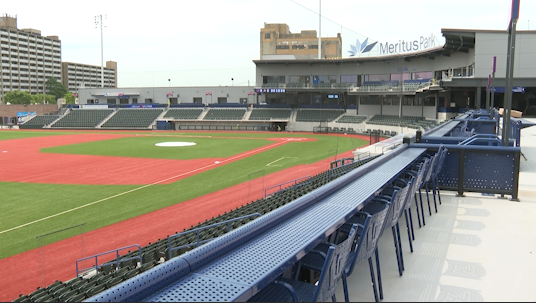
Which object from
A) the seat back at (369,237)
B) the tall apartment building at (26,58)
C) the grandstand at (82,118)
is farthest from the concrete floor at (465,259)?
the tall apartment building at (26,58)

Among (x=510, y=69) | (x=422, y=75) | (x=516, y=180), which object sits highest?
(x=422, y=75)

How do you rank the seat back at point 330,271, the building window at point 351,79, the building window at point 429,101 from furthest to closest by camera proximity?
the building window at point 351,79 < the building window at point 429,101 < the seat back at point 330,271

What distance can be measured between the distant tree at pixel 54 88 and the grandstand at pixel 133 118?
332ft

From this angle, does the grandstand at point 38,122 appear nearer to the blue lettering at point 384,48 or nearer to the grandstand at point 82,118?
the grandstand at point 82,118

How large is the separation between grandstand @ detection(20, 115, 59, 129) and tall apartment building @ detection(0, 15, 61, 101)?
280 feet

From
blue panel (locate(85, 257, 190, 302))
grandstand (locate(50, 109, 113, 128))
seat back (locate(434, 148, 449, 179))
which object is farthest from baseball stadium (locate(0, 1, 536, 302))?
grandstand (locate(50, 109, 113, 128))

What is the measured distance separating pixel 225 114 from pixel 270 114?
8493 millimetres

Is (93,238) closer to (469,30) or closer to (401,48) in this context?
(469,30)

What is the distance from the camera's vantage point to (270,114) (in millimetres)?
74688

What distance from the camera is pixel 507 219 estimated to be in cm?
852

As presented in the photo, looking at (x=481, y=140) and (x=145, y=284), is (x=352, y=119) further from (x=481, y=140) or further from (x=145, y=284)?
(x=145, y=284)

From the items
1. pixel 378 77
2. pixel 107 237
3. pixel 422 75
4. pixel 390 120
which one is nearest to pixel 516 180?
pixel 107 237

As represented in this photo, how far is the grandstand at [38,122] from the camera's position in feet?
263

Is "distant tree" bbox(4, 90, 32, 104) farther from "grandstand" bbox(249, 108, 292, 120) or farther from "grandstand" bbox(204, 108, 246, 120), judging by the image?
"grandstand" bbox(249, 108, 292, 120)
